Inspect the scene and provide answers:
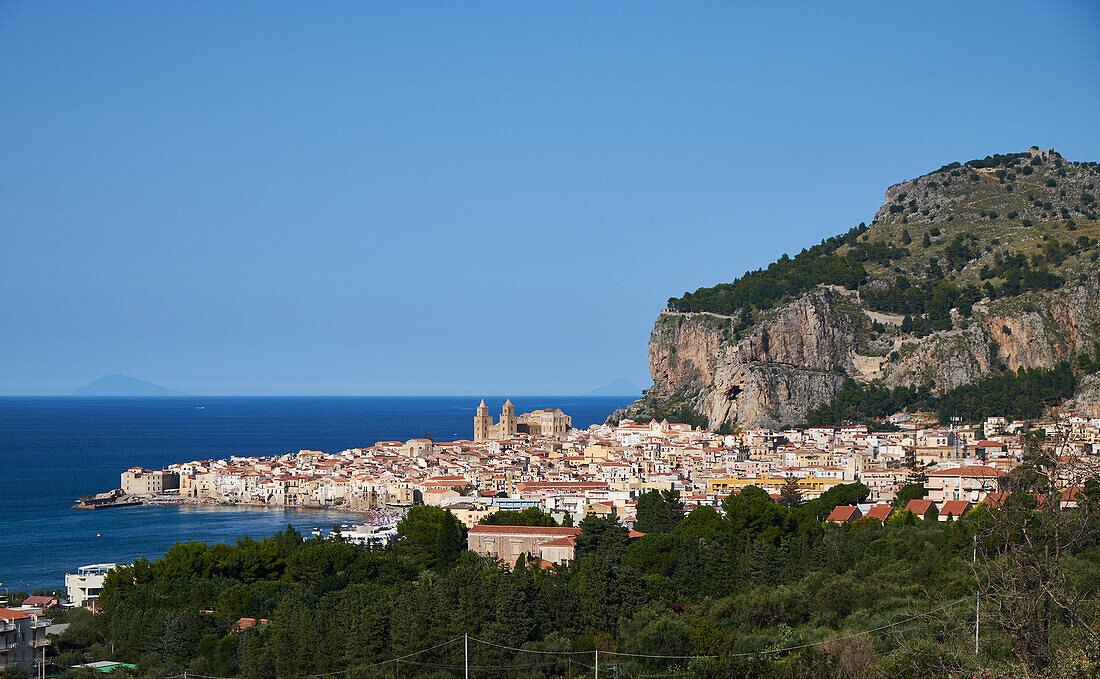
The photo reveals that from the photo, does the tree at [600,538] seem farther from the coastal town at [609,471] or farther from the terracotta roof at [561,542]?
the coastal town at [609,471]

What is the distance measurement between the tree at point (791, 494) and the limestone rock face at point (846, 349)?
20.1m

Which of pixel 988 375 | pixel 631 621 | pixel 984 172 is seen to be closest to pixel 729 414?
pixel 988 375

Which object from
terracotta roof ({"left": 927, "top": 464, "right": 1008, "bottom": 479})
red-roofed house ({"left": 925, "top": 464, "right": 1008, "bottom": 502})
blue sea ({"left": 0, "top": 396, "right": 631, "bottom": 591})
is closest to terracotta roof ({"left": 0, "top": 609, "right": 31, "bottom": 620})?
blue sea ({"left": 0, "top": 396, "right": 631, "bottom": 591})

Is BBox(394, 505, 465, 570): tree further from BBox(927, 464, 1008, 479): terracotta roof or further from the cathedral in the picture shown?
the cathedral

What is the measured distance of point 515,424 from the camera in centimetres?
7644

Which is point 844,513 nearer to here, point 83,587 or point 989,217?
point 83,587

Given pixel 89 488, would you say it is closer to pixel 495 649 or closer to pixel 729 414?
pixel 729 414

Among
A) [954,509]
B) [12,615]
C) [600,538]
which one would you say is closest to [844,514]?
[954,509]

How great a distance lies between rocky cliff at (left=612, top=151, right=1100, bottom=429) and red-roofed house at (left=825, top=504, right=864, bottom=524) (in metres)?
27.1

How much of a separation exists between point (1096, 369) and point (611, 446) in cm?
2239

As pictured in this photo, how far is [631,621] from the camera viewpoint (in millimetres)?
17578

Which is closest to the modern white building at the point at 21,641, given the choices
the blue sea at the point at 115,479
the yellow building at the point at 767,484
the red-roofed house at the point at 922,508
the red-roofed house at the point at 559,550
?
the red-roofed house at the point at 559,550

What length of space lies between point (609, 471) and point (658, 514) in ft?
57.9

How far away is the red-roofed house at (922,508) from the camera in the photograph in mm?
27517
